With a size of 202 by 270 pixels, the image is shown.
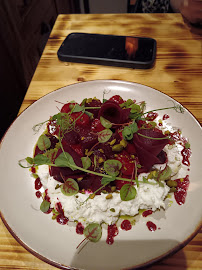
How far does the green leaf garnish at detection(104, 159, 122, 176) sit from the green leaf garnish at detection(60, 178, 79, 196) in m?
0.17

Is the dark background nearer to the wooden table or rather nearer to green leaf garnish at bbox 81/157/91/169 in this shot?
the wooden table

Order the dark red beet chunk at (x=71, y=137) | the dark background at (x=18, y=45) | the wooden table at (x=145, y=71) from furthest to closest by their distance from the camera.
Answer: the dark background at (x=18, y=45)
the wooden table at (x=145, y=71)
the dark red beet chunk at (x=71, y=137)

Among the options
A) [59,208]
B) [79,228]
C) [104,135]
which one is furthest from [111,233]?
[104,135]

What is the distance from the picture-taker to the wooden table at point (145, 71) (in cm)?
160

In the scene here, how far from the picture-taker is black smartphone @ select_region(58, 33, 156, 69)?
5.53 feet

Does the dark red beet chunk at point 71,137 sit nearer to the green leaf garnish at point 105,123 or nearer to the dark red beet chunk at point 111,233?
the green leaf garnish at point 105,123

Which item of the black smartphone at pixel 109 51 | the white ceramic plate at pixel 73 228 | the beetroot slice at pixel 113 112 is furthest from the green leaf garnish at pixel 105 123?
the black smartphone at pixel 109 51

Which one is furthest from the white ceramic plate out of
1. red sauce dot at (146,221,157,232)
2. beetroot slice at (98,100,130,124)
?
beetroot slice at (98,100,130,124)

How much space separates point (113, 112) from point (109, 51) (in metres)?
0.79

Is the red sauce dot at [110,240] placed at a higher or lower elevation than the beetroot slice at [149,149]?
lower

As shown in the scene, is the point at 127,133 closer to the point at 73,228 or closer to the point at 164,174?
the point at 164,174

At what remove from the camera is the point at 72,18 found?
7.41 ft

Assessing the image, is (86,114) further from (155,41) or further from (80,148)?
(155,41)

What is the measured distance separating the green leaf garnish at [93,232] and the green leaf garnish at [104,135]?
1.36 feet
